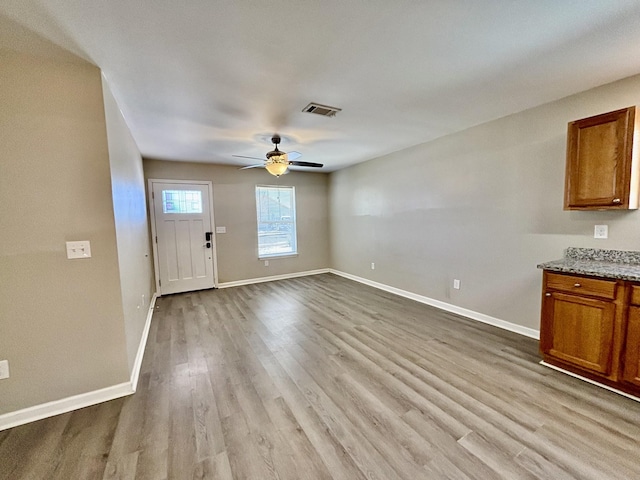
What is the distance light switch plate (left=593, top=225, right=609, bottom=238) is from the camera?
2.43 m

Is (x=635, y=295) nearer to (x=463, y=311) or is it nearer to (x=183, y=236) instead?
(x=463, y=311)

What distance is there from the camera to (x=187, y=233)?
201 inches

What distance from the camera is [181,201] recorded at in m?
5.05

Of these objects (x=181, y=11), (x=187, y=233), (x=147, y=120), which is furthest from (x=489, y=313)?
(x=187, y=233)

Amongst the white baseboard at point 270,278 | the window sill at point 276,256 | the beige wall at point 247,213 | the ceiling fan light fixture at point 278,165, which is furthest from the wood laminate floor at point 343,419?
the window sill at point 276,256

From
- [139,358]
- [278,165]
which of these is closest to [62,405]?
[139,358]

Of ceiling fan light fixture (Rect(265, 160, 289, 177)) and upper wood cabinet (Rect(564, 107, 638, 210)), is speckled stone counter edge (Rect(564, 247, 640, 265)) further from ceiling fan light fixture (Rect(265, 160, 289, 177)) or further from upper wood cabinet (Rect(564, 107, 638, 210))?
ceiling fan light fixture (Rect(265, 160, 289, 177))

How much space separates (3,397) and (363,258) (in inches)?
191

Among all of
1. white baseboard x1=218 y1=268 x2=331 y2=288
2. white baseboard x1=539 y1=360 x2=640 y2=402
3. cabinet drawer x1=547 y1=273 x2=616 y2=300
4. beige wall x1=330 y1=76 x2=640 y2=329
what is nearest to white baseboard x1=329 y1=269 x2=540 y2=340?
beige wall x1=330 y1=76 x2=640 y2=329

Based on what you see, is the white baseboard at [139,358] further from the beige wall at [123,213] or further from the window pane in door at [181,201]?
the window pane in door at [181,201]

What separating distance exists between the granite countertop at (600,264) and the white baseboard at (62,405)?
142 inches

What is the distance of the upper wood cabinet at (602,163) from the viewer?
2.12m

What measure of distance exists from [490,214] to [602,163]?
3.71 ft

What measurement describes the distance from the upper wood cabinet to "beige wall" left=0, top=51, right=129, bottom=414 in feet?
12.5
